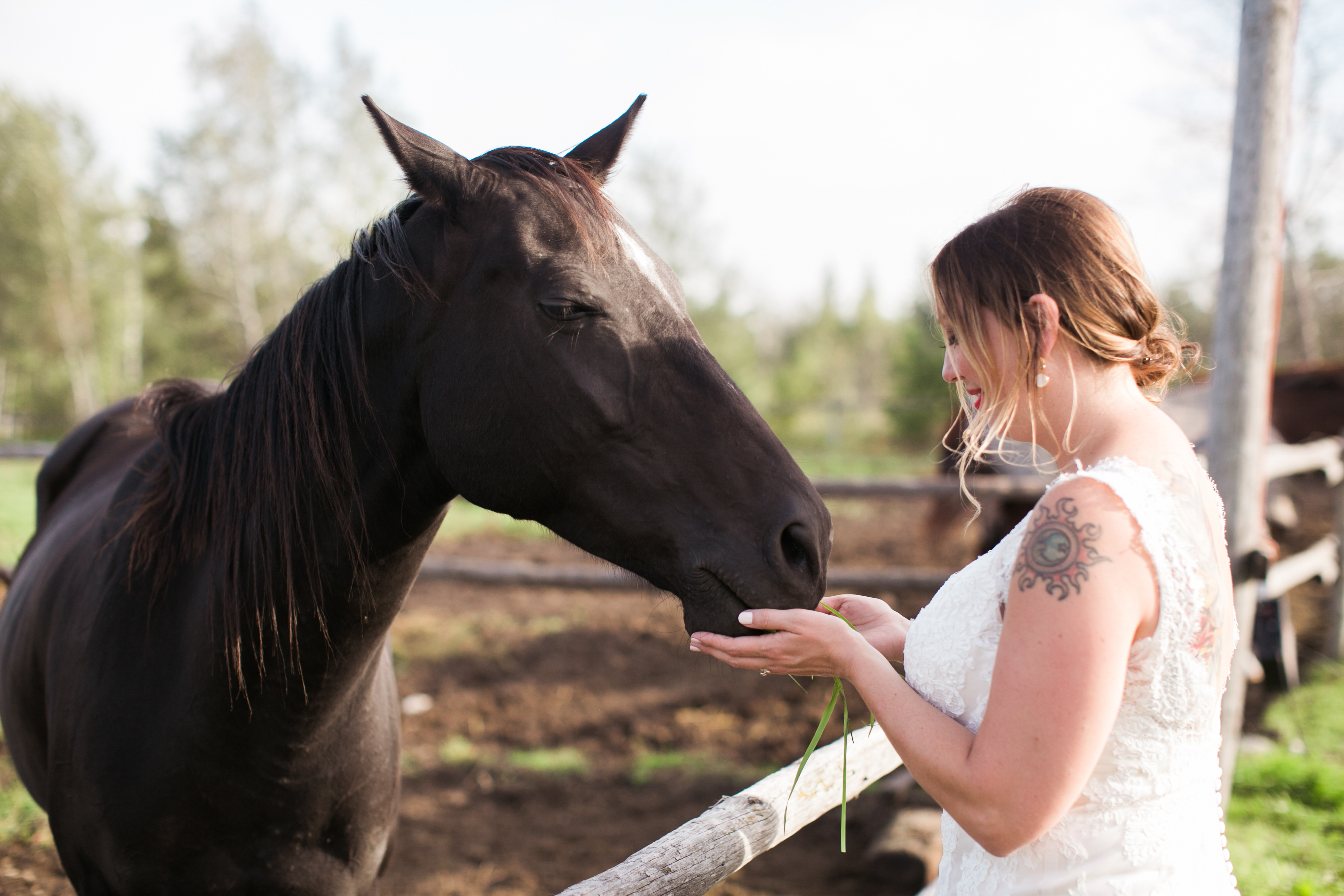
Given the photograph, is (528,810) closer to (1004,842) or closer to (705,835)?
(705,835)

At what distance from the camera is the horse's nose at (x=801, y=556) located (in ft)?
4.32

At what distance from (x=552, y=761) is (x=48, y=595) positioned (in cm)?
289

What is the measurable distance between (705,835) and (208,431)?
1.44 meters

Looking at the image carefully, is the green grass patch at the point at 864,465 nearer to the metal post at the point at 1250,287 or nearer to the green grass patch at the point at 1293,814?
the green grass patch at the point at 1293,814

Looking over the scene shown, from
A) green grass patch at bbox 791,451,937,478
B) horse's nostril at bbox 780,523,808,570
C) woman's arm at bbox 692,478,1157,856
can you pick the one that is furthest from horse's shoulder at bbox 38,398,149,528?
green grass patch at bbox 791,451,937,478

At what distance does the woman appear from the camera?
985mm

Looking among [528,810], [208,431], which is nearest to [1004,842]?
[208,431]

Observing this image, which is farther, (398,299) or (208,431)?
(208,431)

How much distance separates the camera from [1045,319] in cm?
113

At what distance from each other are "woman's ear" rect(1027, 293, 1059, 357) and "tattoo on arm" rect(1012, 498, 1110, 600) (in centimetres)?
24

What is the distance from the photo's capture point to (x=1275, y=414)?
796 centimetres

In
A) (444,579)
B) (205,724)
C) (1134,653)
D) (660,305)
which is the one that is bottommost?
(444,579)

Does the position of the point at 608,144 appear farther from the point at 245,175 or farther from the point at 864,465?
the point at 245,175

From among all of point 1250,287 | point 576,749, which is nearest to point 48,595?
point 576,749
